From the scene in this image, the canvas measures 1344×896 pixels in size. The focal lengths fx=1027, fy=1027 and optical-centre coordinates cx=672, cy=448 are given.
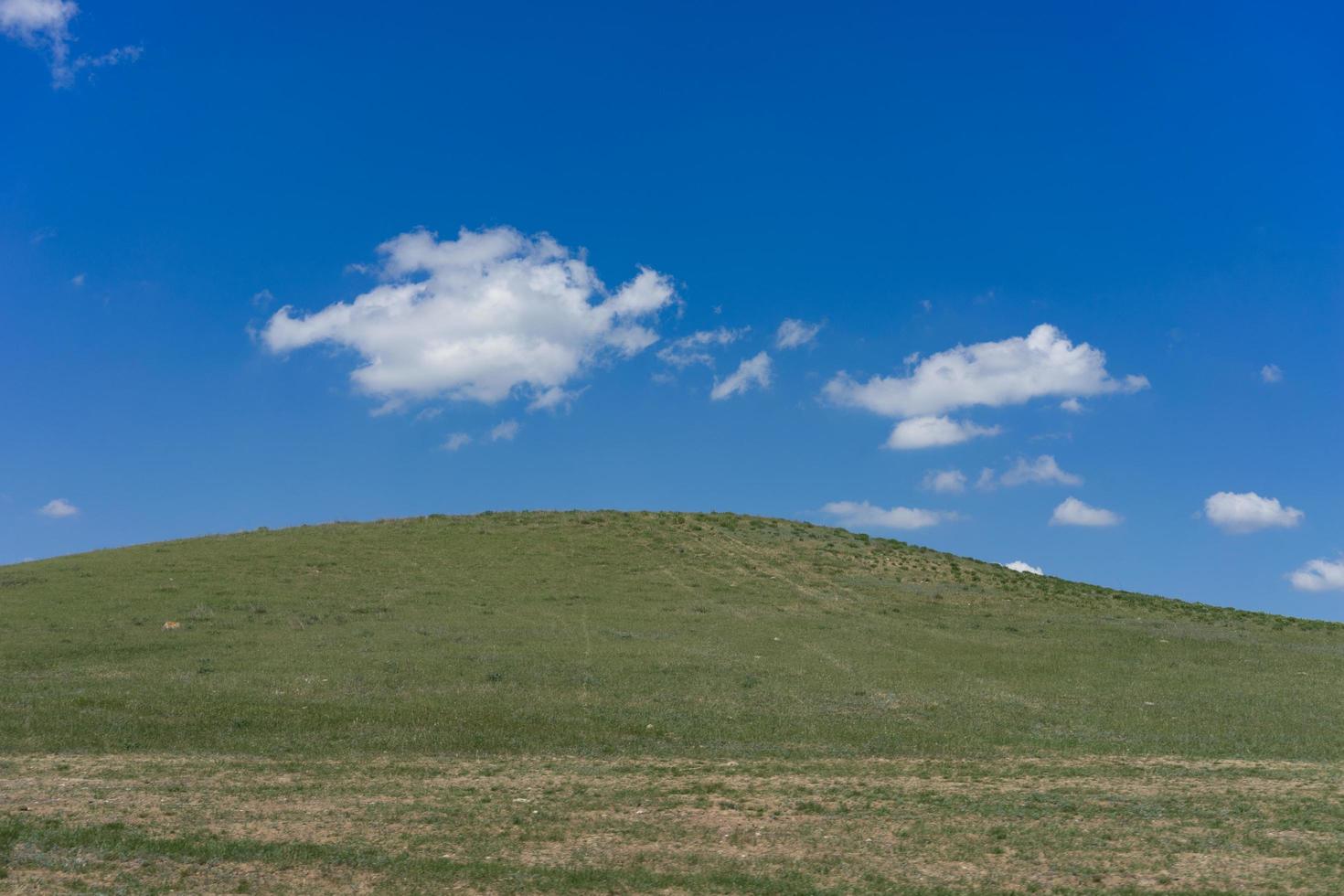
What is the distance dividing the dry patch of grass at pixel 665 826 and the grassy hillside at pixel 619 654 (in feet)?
7.98

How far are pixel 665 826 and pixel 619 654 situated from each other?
19.1 metres

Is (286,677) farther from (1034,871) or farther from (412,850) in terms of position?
(1034,871)

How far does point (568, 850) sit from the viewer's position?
15422 mm

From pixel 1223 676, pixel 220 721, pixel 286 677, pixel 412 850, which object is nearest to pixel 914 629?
pixel 1223 676

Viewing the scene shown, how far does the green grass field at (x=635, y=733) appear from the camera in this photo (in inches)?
588

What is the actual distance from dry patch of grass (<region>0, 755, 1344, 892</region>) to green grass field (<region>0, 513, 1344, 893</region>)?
0.07 m

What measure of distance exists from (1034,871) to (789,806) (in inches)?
182

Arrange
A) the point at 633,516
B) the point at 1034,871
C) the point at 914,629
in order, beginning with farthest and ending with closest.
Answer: the point at 633,516 → the point at 914,629 → the point at 1034,871

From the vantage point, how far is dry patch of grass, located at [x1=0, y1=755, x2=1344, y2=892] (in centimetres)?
1419

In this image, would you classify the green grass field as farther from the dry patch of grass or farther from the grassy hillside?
the grassy hillside

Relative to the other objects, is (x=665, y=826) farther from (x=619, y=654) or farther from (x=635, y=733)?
(x=619, y=654)

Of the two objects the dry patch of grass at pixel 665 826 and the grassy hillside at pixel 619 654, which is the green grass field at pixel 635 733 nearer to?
the dry patch of grass at pixel 665 826

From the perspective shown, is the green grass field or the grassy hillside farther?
the grassy hillside

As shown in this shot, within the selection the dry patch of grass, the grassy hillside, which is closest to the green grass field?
the dry patch of grass
